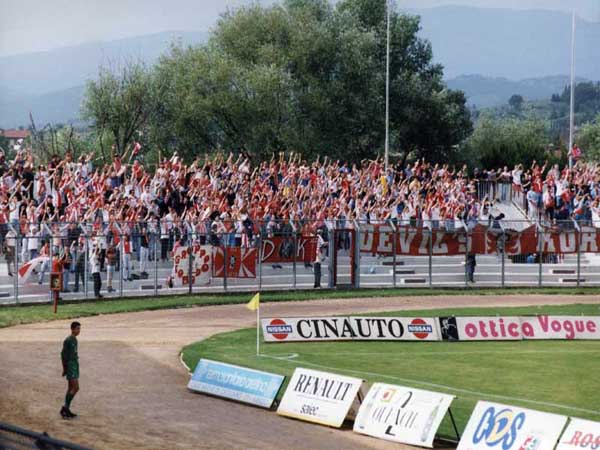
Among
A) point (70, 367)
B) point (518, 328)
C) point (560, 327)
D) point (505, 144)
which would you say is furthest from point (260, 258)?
point (505, 144)

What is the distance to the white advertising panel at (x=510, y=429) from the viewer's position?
1744 cm

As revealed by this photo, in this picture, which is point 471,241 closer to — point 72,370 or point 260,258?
point 260,258

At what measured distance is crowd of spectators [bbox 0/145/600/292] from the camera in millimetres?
38312

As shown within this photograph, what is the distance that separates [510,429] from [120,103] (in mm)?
52756

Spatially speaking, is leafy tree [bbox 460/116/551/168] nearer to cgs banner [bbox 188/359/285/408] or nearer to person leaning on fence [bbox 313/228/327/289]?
person leaning on fence [bbox 313/228/327/289]

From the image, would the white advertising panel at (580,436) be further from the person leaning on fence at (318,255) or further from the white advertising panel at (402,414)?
the person leaning on fence at (318,255)

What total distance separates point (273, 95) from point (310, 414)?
150 feet

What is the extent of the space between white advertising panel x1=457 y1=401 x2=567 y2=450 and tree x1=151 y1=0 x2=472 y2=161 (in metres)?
47.5

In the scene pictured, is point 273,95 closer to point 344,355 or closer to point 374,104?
point 374,104

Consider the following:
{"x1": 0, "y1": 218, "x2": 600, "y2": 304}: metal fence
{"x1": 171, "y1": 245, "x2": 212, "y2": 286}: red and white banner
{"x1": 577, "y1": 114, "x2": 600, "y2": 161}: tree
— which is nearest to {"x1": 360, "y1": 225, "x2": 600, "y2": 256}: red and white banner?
{"x1": 0, "y1": 218, "x2": 600, "y2": 304}: metal fence

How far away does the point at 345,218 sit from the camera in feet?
146

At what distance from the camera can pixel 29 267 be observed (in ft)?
122

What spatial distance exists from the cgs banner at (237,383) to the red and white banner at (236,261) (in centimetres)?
1659

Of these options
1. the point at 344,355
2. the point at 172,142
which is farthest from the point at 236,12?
the point at 344,355
